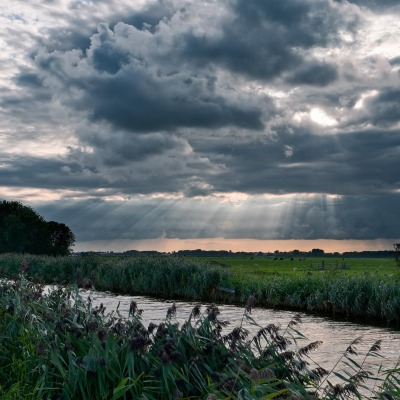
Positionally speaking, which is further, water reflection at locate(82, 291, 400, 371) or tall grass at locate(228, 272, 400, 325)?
tall grass at locate(228, 272, 400, 325)

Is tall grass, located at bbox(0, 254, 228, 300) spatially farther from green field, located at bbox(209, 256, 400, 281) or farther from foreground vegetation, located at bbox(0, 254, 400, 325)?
green field, located at bbox(209, 256, 400, 281)

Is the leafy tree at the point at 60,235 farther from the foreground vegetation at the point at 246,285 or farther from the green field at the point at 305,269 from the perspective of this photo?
the foreground vegetation at the point at 246,285

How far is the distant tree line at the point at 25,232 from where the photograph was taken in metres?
89.0

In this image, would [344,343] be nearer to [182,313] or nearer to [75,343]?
[182,313]

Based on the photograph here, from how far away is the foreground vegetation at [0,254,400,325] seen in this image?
928 inches

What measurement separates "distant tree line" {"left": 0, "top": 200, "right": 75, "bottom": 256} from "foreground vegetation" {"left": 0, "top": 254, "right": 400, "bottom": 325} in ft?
146

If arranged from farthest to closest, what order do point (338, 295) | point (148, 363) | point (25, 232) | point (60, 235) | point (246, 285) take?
1. point (60, 235)
2. point (25, 232)
3. point (246, 285)
4. point (338, 295)
5. point (148, 363)

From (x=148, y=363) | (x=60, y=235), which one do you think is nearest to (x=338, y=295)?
(x=148, y=363)

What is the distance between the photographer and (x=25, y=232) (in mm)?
90500

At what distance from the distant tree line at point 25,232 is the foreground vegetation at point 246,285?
44.4 metres

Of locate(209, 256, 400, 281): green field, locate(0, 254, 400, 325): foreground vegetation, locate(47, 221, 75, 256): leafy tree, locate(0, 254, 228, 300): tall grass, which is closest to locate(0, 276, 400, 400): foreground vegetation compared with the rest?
locate(0, 254, 400, 325): foreground vegetation

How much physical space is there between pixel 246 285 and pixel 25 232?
68.3m

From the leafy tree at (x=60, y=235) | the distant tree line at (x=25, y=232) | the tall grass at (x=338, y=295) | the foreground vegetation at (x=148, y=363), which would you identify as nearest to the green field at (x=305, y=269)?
the tall grass at (x=338, y=295)

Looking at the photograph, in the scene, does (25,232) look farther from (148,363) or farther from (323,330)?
(148,363)
